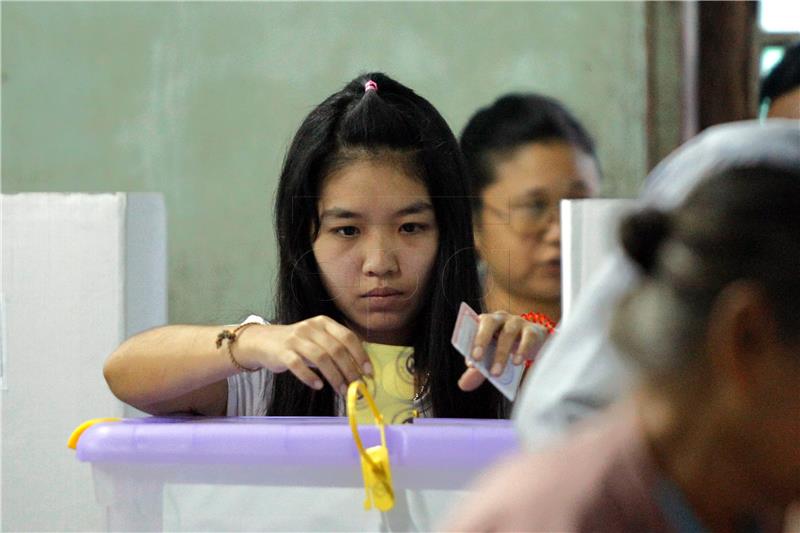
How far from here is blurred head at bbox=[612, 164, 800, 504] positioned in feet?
1.40

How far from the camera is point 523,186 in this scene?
1.23m

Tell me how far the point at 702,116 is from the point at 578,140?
2.63 feet

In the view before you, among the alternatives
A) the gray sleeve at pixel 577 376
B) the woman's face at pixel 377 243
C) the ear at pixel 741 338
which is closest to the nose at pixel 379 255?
the woman's face at pixel 377 243

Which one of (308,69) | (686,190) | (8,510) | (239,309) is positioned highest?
(308,69)

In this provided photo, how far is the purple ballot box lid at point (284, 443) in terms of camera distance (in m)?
0.78

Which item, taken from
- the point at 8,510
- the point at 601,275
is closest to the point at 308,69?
the point at 8,510

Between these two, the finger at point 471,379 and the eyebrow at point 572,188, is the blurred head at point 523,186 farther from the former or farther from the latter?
the finger at point 471,379

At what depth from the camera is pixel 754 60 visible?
2.46m

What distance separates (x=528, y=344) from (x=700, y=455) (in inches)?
16.4

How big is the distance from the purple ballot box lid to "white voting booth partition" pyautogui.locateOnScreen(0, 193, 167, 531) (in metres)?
0.21

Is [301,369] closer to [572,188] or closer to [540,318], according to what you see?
[540,318]

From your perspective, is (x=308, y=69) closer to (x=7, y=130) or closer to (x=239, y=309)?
(x=7, y=130)

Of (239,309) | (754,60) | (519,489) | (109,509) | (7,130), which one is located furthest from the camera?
(7,130)

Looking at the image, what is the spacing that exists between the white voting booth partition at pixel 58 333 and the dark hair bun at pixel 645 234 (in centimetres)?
63
